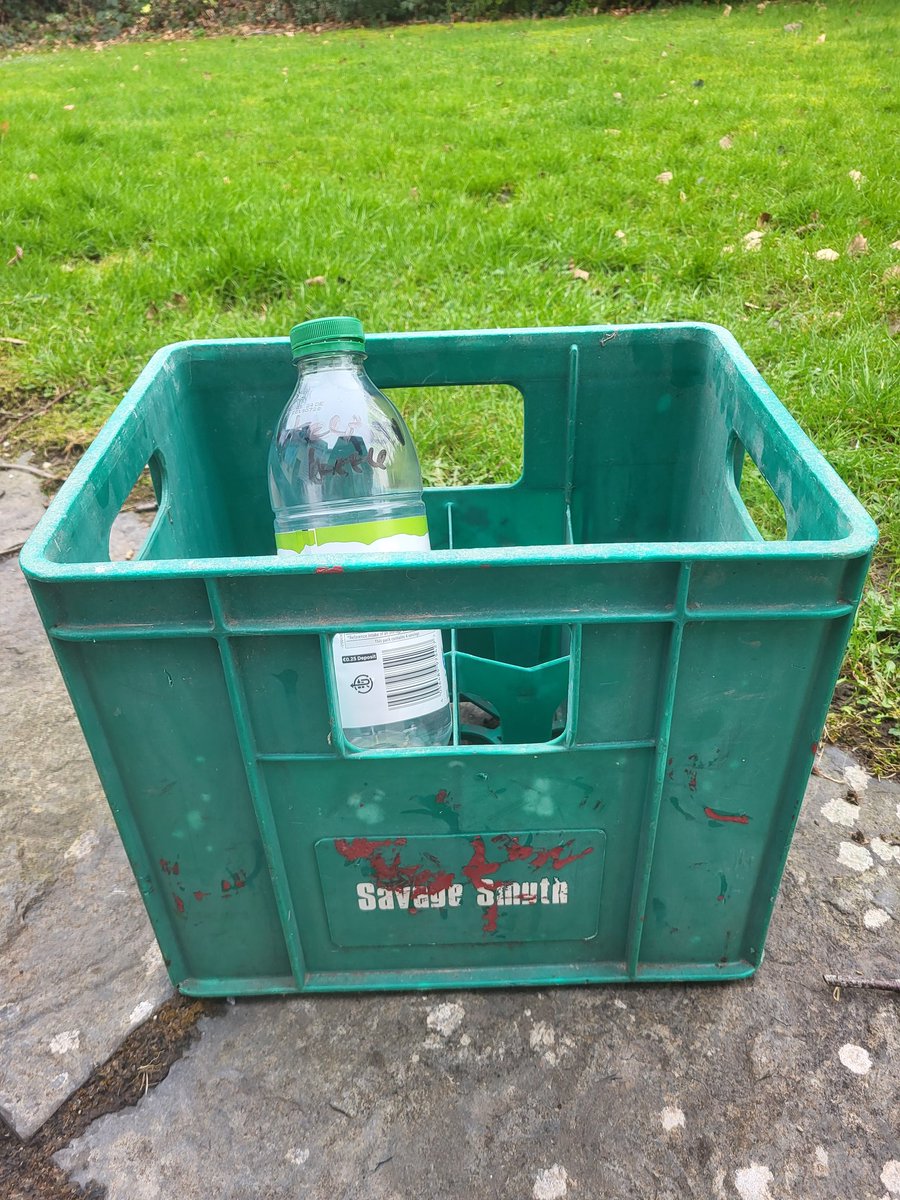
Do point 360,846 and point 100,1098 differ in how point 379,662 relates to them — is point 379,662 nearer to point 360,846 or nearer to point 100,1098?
point 360,846

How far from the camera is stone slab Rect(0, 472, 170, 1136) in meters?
1.12

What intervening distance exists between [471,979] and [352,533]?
23.1 inches

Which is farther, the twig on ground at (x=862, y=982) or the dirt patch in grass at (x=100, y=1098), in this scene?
the twig on ground at (x=862, y=982)

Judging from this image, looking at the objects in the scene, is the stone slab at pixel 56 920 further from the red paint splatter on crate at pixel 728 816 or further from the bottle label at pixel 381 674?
the red paint splatter on crate at pixel 728 816

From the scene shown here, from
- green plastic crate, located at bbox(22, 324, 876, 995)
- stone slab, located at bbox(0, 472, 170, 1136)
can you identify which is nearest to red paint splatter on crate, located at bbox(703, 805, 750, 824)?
green plastic crate, located at bbox(22, 324, 876, 995)

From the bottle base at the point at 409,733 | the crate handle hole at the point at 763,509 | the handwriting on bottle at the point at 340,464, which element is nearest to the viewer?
the bottle base at the point at 409,733

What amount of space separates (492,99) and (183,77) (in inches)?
121

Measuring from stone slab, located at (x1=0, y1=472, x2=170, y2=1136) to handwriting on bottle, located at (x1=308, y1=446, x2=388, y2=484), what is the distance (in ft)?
2.17

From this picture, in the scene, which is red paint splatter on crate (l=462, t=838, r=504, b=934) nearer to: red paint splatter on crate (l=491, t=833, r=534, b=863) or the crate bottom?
red paint splatter on crate (l=491, t=833, r=534, b=863)

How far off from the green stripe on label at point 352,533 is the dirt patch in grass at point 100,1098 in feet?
1.99

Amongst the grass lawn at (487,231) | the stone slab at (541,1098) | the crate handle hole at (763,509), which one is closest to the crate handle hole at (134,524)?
the grass lawn at (487,231)

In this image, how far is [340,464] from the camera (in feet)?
4.43

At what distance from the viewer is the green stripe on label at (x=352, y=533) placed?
3.57 feet

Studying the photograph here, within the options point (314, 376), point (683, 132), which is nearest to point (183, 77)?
point (683, 132)
